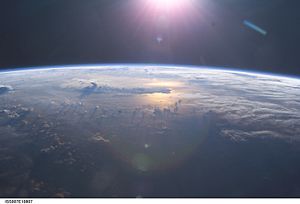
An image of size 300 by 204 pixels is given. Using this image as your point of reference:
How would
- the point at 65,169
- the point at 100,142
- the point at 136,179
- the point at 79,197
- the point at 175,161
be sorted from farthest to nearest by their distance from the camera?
the point at 100,142
the point at 175,161
the point at 65,169
the point at 136,179
the point at 79,197

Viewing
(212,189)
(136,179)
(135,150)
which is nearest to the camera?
(212,189)

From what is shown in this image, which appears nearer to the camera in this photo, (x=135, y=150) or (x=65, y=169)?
(x=65, y=169)

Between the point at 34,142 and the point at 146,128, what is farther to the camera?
the point at 146,128

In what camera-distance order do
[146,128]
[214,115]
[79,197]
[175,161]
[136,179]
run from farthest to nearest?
[214,115]
[146,128]
[175,161]
[136,179]
[79,197]

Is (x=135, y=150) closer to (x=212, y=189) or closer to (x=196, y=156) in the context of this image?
(x=196, y=156)

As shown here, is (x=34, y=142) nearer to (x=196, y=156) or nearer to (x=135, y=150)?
(x=135, y=150)

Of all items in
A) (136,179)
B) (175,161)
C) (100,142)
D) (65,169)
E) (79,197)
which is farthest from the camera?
(100,142)

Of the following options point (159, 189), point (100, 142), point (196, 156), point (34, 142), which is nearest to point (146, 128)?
point (100, 142)


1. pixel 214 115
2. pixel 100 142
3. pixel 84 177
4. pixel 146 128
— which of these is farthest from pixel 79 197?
pixel 214 115
